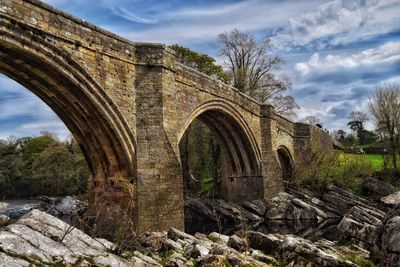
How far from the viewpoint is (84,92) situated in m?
12.4

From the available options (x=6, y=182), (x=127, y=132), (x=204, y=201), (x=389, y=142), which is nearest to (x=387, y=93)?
(x=389, y=142)

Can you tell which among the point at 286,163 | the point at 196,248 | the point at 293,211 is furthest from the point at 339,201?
the point at 196,248

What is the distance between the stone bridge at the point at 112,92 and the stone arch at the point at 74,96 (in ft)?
0.08

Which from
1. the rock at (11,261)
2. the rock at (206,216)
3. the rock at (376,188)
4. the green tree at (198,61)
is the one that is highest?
the green tree at (198,61)

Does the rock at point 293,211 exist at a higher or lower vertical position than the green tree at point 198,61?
lower

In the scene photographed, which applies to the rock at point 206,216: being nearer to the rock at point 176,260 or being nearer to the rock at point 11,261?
the rock at point 176,260

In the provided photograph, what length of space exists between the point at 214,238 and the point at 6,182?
125ft

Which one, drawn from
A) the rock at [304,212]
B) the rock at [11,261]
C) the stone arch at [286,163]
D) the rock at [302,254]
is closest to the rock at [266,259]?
the rock at [302,254]

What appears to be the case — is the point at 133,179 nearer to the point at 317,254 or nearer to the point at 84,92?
the point at 84,92

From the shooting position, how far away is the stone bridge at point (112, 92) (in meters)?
11.2

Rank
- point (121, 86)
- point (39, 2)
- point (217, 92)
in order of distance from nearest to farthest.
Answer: point (39, 2) < point (121, 86) < point (217, 92)

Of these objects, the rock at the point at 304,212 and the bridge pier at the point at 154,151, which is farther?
the rock at the point at 304,212

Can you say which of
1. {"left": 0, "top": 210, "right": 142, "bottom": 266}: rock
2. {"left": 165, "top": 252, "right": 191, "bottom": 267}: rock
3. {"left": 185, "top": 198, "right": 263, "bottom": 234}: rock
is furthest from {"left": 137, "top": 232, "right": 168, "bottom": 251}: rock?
{"left": 185, "top": 198, "right": 263, "bottom": 234}: rock

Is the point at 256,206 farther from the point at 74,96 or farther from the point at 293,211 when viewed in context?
the point at 74,96
